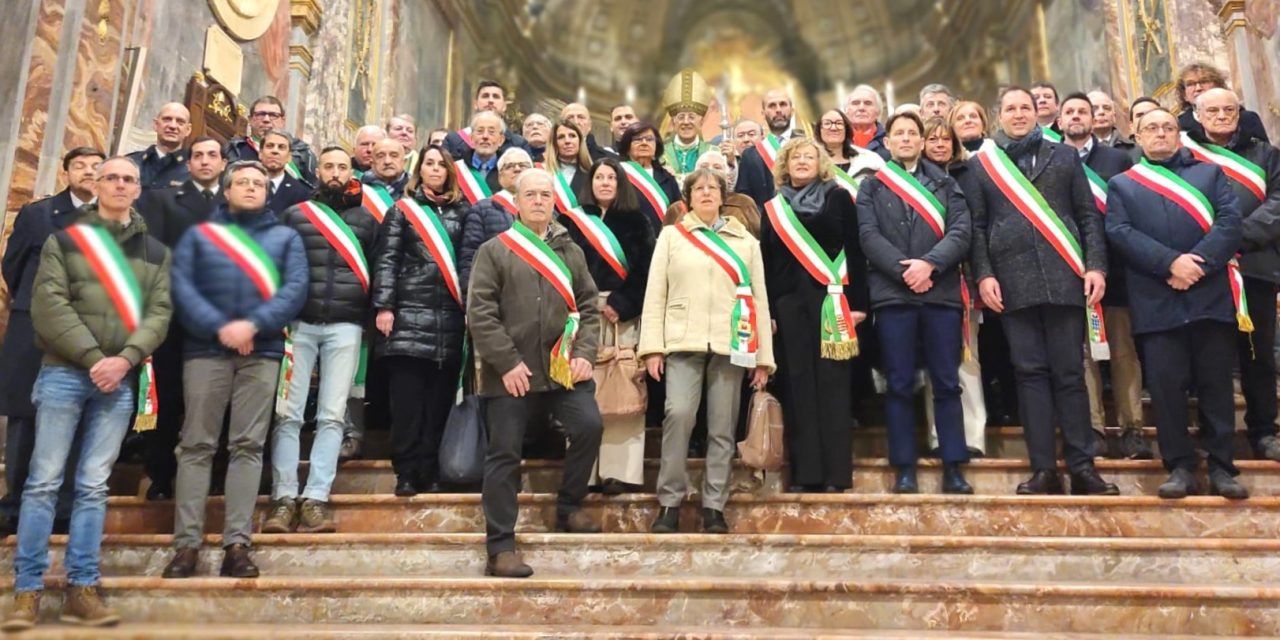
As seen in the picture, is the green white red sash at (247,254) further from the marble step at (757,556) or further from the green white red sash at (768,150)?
the green white red sash at (768,150)

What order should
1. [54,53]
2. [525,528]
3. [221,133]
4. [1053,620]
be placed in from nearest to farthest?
[1053,620], [525,528], [54,53], [221,133]

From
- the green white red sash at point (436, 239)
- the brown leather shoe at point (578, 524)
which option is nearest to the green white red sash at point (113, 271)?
the brown leather shoe at point (578, 524)

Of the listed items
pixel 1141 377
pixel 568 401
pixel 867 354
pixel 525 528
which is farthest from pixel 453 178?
pixel 1141 377

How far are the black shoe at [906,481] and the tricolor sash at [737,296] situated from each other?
905 millimetres

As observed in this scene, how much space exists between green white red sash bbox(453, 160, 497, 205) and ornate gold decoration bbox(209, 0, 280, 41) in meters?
4.14

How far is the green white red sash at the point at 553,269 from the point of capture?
4082 millimetres

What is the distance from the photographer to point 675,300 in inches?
172

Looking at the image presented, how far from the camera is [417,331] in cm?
460

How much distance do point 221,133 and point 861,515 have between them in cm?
667

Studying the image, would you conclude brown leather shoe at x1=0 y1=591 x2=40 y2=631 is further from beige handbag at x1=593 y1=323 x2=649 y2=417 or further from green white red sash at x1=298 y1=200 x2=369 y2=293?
beige handbag at x1=593 y1=323 x2=649 y2=417

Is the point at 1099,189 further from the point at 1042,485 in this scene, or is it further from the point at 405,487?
the point at 405,487

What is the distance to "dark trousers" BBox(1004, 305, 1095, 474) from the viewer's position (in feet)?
14.0

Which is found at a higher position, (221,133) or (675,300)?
(221,133)

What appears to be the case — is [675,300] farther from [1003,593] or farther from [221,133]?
[221,133]
